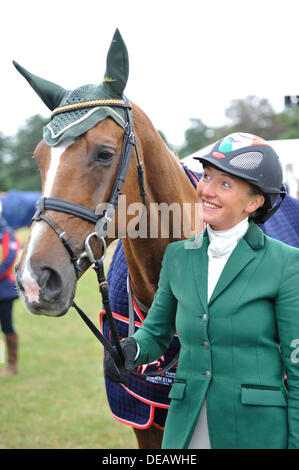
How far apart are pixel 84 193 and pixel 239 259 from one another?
25.1 inches

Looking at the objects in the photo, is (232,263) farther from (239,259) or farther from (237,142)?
(237,142)

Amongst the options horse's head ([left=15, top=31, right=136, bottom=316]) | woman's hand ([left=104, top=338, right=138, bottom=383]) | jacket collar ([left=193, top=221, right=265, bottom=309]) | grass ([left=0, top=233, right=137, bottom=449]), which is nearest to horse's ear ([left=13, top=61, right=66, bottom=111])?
horse's head ([left=15, top=31, right=136, bottom=316])

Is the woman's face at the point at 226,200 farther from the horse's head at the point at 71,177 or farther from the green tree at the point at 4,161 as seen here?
the green tree at the point at 4,161

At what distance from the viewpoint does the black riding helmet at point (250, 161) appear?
66.2 inches

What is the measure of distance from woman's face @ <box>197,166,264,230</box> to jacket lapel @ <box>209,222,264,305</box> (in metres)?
0.08

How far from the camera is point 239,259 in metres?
1.68

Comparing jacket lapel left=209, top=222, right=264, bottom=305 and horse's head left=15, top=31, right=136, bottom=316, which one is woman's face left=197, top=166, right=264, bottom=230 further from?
horse's head left=15, top=31, right=136, bottom=316

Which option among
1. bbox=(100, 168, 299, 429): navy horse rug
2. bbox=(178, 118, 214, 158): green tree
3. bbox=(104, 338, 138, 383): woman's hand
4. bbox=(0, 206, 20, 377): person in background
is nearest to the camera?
bbox=(104, 338, 138, 383): woman's hand

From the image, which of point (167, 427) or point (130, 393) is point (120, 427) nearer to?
point (130, 393)

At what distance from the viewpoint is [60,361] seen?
6477 mm

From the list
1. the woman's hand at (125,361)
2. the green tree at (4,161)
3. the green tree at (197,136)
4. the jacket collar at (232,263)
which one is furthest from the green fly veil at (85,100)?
the green tree at (4,161)

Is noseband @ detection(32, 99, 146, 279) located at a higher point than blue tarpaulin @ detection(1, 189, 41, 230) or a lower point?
higher

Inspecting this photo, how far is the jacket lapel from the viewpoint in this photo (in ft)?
5.48

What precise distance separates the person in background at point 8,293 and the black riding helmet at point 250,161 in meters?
4.50
